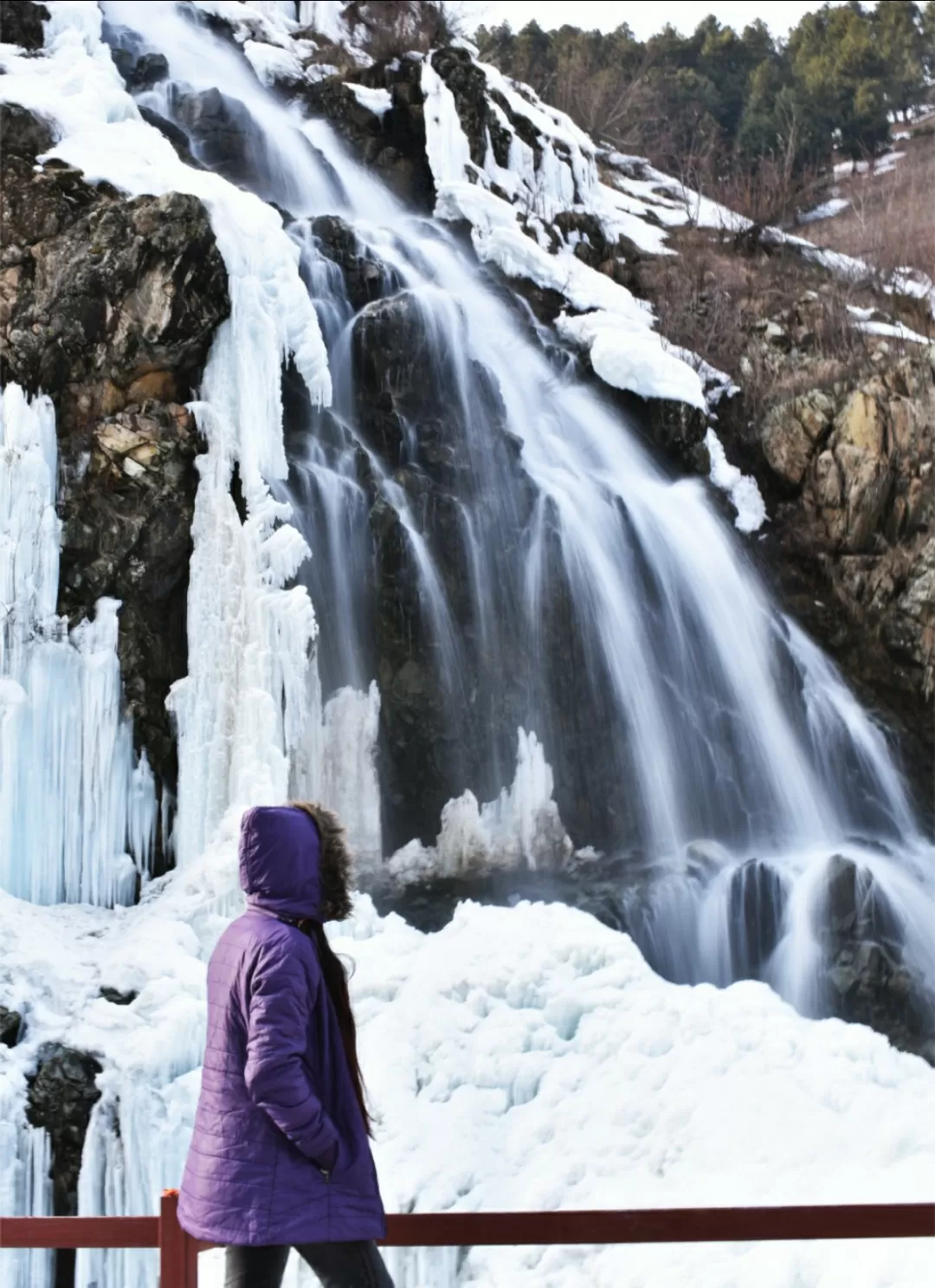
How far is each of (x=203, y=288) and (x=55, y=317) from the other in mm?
863

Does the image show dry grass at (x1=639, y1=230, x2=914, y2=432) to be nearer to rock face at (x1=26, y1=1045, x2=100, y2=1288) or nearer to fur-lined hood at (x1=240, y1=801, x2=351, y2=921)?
rock face at (x1=26, y1=1045, x2=100, y2=1288)

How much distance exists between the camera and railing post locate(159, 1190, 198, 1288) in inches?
86.7

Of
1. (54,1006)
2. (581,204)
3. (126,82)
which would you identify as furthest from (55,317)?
(581,204)

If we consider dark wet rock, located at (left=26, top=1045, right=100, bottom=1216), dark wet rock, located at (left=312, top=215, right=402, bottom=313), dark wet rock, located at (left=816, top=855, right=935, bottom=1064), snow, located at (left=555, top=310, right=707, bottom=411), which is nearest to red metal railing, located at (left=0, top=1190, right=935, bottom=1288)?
dark wet rock, located at (left=26, top=1045, right=100, bottom=1216)

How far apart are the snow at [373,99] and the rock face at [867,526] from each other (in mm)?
5245

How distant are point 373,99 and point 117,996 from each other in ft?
31.1

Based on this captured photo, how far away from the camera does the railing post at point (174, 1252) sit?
7.23ft

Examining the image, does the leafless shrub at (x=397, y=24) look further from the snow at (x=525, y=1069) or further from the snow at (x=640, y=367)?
the snow at (x=525, y=1069)

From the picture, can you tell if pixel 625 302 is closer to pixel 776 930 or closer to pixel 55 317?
pixel 55 317

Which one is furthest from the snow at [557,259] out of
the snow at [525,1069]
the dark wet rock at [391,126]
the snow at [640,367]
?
the snow at [525,1069]

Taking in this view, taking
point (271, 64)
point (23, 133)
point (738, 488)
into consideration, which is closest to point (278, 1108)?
point (23, 133)

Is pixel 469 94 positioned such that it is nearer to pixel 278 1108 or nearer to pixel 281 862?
pixel 281 862

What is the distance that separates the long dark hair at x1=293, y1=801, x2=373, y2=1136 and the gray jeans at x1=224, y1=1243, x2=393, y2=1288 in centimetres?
20

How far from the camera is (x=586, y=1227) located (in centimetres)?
224
